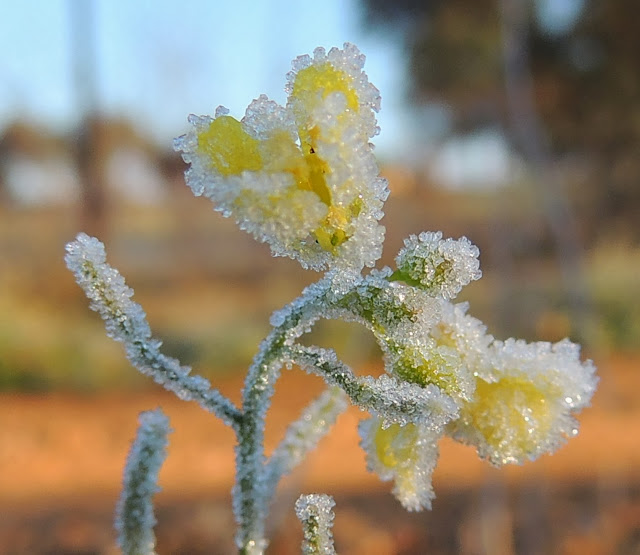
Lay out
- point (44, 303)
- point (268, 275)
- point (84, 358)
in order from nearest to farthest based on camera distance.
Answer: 1. point (84, 358)
2. point (44, 303)
3. point (268, 275)

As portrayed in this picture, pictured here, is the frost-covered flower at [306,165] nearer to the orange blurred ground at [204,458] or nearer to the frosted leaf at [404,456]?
the frosted leaf at [404,456]

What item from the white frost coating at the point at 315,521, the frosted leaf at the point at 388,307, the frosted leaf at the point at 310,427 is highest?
the frosted leaf at the point at 310,427

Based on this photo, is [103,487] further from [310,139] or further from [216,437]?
[310,139]

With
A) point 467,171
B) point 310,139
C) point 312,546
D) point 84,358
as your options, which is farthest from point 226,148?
point 84,358

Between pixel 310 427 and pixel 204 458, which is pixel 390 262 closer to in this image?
pixel 204 458

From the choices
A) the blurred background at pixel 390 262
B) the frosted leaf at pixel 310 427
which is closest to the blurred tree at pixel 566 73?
the blurred background at pixel 390 262

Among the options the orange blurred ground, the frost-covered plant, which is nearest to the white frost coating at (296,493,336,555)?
the frost-covered plant

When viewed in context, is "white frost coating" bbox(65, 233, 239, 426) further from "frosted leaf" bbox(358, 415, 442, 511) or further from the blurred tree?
the blurred tree
